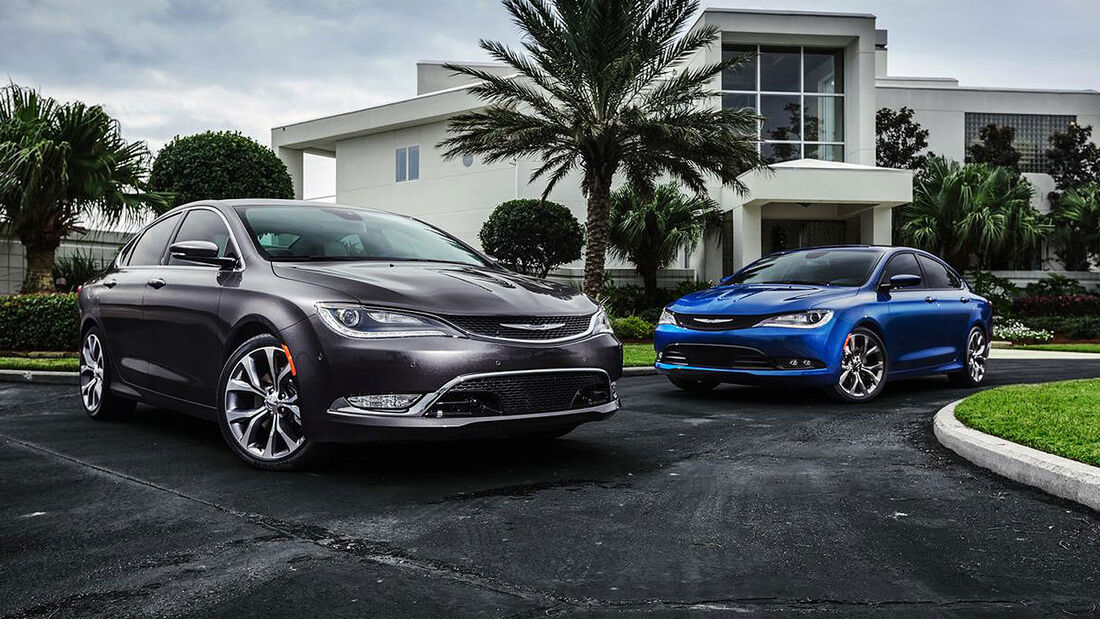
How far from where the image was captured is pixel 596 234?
19.0 m

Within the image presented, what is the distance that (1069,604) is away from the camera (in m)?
3.10

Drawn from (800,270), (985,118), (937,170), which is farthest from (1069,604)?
(985,118)

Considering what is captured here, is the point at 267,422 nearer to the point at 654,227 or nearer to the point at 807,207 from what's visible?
the point at 654,227

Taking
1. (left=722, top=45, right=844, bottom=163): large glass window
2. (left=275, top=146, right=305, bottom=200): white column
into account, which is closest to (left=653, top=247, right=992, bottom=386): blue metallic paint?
(left=722, top=45, right=844, bottom=163): large glass window

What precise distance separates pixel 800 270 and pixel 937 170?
21952 millimetres

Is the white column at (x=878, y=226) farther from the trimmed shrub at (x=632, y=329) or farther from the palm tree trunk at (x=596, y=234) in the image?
the palm tree trunk at (x=596, y=234)

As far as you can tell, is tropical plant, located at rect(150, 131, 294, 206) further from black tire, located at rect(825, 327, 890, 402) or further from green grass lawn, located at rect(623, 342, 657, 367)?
black tire, located at rect(825, 327, 890, 402)

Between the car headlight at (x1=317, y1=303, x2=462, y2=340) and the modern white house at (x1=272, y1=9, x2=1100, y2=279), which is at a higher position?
the modern white house at (x1=272, y1=9, x2=1100, y2=279)

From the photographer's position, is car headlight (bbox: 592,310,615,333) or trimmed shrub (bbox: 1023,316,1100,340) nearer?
car headlight (bbox: 592,310,615,333)

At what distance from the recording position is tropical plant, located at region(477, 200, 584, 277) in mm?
23922

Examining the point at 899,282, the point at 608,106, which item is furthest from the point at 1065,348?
the point at 899,282

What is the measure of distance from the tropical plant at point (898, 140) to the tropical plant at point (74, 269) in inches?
1104

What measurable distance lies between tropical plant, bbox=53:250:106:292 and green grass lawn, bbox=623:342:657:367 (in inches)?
416

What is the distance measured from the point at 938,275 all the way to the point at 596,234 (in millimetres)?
9414
